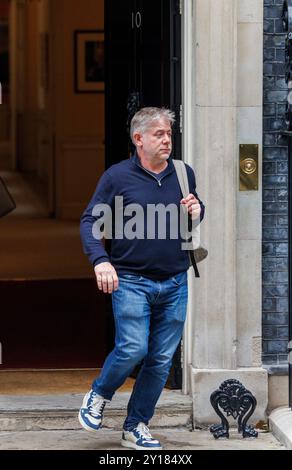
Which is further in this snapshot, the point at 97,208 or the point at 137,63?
the point at 137,63

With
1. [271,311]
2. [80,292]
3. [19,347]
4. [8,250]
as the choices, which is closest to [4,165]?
[8,250]

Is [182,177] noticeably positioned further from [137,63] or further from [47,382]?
[47,382]

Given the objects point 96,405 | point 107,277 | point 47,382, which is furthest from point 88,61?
point 107,277

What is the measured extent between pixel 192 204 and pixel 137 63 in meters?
1.71

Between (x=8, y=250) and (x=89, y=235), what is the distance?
870 cm

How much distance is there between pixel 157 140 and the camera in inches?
264

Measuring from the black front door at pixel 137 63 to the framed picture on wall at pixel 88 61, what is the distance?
30.8 feet

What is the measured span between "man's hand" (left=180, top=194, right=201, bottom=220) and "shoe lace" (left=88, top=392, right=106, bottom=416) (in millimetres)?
1108

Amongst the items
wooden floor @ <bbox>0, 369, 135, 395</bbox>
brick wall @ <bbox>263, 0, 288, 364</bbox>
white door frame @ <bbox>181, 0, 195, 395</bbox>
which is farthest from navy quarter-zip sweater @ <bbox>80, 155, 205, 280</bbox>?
wooden floor @ <bbox>0, 369, 135, 395</bbox>

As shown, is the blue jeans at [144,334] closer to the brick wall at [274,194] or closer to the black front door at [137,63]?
the brick wall at [274,194]

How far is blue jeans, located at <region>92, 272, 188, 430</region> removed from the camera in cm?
670

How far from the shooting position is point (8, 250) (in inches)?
601

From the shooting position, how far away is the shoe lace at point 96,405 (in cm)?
686

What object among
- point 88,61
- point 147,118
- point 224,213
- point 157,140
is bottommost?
point 224,213
